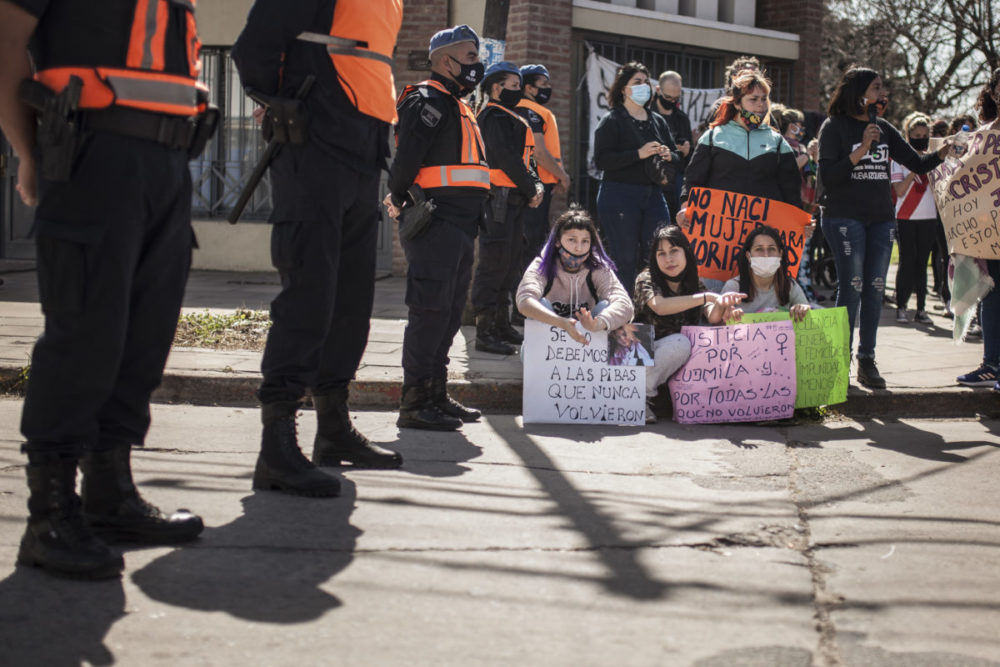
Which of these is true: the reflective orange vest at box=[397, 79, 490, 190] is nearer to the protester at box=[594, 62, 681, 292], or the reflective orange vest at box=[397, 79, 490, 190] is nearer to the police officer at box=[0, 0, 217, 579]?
the police officer at box=[0, 0, 217, 579]

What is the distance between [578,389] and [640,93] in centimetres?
290

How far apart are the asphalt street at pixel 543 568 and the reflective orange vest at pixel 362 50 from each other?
1.44 m

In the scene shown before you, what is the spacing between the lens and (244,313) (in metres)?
8.98

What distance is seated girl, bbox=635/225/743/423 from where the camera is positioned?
6.54 m

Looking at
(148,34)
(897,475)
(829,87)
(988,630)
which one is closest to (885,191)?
(897,475)

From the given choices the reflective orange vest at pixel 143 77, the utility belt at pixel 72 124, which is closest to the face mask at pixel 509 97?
the reflective orange vest at pixel 143 77

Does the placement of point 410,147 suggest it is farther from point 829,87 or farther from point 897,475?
point 829,87

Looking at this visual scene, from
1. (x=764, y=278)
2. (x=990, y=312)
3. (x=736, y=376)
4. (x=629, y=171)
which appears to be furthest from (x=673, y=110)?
(x=736, y=376)

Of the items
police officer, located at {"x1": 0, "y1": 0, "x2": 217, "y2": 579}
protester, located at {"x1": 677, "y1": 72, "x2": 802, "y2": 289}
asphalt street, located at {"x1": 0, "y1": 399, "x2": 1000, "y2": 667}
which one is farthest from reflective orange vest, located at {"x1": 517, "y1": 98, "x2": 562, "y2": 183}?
police officer, located at {"x1": 0, "y1": 0, "x2": 217, "y2": 579}

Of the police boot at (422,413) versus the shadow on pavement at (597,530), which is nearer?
the shadow on pavement at (597,530)

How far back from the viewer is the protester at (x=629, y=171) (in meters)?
8.20

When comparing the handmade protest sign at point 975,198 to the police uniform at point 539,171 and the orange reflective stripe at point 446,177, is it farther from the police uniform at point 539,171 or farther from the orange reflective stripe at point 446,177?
the orange reflective stripe at point 446,177

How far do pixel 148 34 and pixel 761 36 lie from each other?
1180 cm

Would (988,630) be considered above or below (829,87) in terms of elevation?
below
